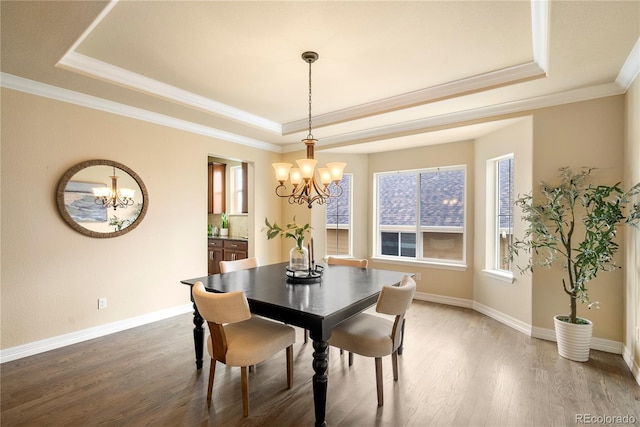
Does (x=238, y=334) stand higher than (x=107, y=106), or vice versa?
(x=107, y=106)

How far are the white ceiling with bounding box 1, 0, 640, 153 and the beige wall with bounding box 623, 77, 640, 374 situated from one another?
0.88 ft

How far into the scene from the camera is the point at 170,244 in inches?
157

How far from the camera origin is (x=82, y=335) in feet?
10.5

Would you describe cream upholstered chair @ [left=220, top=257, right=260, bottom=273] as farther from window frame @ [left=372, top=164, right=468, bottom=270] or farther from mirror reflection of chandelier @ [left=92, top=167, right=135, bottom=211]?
window frame @ [left=372, top=164, right=468, bottom=270]

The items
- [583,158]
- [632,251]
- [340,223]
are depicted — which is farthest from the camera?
[340,223]

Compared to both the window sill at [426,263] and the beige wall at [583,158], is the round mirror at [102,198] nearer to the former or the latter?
the window sill at [426,263]

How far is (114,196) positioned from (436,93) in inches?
147

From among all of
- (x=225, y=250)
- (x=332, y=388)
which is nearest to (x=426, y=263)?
(x=332, y=388)

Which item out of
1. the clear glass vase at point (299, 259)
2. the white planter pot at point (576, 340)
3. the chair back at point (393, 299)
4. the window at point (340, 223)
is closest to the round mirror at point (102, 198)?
the clear glass vase at point (299, 259)

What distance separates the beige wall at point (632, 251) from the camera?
252cm

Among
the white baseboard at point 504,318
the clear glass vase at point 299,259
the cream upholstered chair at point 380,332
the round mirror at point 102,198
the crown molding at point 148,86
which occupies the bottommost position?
the white baseboard at point 504,318

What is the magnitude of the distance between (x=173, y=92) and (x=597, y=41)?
12.3ft

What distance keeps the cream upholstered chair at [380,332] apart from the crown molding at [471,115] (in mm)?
2462

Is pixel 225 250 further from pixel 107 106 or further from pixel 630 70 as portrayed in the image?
pixel 630 70
